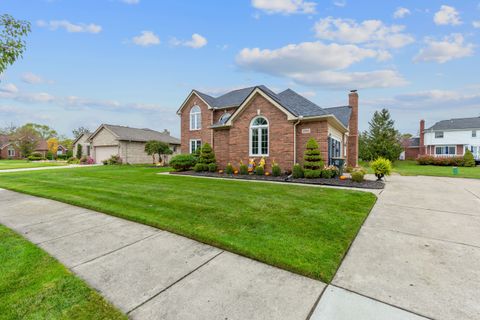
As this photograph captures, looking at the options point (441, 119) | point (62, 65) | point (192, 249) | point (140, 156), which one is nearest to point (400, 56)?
point (192, 249)

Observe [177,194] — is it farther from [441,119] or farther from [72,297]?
[441,119]

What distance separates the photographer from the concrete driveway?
236 centimetres

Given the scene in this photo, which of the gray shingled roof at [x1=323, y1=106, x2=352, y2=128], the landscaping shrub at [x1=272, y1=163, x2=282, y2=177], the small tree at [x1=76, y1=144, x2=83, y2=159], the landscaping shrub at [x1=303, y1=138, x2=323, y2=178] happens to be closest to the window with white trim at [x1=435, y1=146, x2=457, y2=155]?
the gray shingled roof at [x1=323, y1=106, x2=352, y2=128]

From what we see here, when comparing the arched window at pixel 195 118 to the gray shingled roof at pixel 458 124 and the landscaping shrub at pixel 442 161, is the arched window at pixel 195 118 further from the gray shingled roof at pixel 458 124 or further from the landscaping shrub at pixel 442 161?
the gray shingled roof at pixel 458 124

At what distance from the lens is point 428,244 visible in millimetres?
3783

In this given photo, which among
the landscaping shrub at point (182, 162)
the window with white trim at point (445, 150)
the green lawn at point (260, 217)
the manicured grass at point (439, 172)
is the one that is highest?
the window with white trim at point (445, 150)

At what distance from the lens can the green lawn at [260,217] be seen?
11.0ft

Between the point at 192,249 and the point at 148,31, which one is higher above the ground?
the point at 148,31

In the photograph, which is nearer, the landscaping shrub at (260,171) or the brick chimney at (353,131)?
the landscaping shrub at (260,171)

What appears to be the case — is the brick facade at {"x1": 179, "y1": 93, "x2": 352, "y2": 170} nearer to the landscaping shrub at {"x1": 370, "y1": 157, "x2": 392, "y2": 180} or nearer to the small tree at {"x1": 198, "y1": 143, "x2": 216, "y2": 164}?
the small tree at {"x1": 198, "y1": 143, "x2": 216, "y2": 164}

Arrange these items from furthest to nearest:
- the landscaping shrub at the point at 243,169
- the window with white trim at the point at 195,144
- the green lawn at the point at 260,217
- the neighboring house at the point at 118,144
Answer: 1. the neighboring house at the point at 118,144
2. the window with white trim at the point at 195,144
3. the landscaping shrub at the point at 243,169
4. the green lawn at the point at 260,217

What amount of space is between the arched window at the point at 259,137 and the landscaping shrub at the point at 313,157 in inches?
109

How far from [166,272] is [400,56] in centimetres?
1880

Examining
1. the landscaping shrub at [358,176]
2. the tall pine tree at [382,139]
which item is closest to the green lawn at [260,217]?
the landscaping shrub at [358,176]
